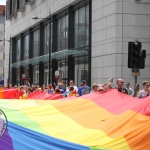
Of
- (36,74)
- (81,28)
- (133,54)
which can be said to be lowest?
(36,74)

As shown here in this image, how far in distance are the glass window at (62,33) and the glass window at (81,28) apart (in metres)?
2.29

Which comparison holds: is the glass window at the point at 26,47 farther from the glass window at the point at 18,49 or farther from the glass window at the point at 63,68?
the glass window at the point at 63,68

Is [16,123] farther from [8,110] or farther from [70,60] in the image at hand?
[70,60]

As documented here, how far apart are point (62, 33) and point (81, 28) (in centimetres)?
533

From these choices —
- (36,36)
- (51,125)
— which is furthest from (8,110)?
(36,36)

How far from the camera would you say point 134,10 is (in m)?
28.7

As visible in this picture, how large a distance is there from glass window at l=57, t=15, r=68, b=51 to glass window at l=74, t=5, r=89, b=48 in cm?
229

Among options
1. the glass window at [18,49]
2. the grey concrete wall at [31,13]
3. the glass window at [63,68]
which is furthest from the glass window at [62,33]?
the glass window at [18,49]

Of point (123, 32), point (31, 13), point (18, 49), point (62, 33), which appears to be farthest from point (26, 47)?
point (123, 32)

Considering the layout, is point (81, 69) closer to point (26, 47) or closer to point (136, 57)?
point (136, 57)

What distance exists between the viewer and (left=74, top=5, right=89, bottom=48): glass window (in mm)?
34531

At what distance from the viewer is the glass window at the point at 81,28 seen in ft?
113

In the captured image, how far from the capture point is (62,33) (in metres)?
41.0

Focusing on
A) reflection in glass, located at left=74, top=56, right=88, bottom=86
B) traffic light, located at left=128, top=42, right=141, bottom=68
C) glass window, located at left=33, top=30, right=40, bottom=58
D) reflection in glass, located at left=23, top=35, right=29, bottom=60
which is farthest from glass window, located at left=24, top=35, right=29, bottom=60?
traffic light, located at left=128, top=42, right=141, bottom=68
